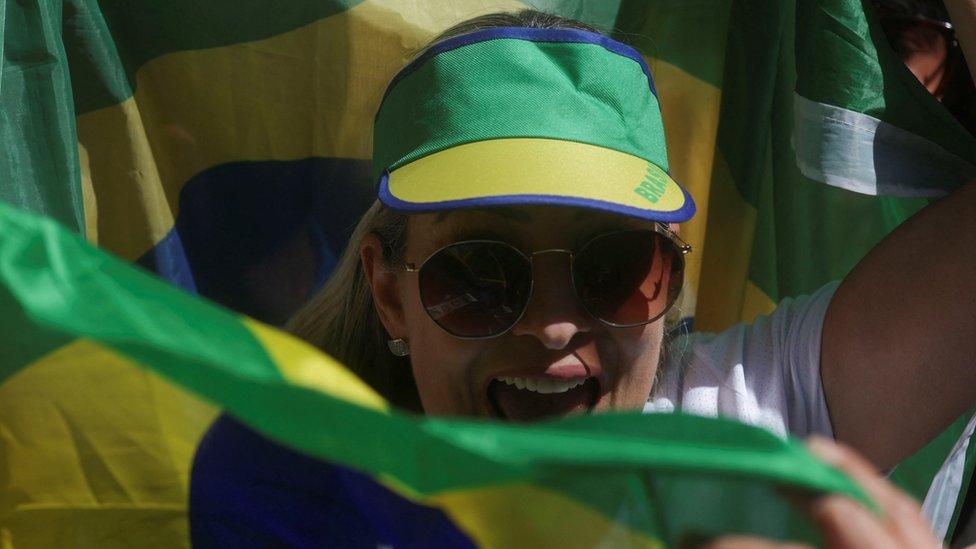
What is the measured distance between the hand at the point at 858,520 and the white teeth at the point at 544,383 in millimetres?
639

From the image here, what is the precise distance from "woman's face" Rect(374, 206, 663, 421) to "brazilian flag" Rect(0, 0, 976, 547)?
33 cm

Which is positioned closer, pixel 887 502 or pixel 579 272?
pixel 887 502

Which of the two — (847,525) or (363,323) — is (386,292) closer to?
(363,323)

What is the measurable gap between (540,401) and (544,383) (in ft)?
0.16

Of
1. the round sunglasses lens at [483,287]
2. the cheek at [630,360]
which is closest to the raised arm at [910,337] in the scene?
the cheek at [630,360]

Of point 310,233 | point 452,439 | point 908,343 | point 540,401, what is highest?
point 452,439

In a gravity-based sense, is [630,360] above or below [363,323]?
above

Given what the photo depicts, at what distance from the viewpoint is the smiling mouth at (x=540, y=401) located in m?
1.44

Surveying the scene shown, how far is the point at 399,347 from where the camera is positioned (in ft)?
5.15

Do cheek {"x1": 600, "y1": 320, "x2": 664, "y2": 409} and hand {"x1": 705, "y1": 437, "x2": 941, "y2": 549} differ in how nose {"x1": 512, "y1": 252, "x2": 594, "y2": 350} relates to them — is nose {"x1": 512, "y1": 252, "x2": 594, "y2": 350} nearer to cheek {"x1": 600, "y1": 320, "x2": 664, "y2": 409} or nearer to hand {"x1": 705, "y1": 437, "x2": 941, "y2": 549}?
cheek {"x1": 600, "y1": 320, "x2": 664, "y2": 409}

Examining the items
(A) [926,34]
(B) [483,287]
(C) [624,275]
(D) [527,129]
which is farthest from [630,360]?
(A) [926,34]

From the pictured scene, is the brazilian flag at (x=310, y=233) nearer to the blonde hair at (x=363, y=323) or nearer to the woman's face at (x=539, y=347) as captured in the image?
the blonde hair at (x=363, y=323)

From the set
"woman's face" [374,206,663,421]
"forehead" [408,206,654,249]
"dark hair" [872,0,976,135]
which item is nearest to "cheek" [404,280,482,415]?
"woman's face" [374,206,663,421]

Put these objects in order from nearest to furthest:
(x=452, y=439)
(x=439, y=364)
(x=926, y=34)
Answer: (x=452, y=439), (x=439, y=364), (x=926, y=34)
